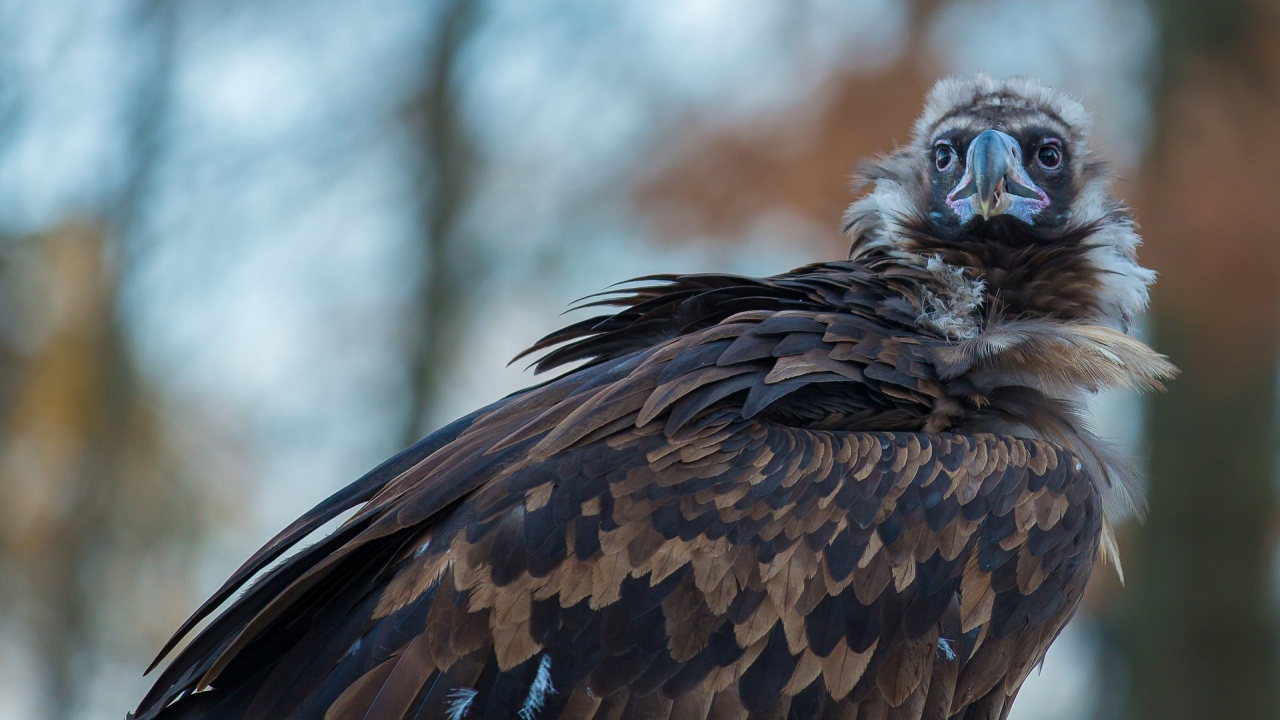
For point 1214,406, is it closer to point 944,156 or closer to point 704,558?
point 944,156

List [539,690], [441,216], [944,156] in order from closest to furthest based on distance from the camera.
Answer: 1. [539,690]
2. [944,156]
3. [441,216]

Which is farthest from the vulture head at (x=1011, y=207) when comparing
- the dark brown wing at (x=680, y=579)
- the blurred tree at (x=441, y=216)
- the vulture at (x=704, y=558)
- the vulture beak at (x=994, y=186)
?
the blurred tree at (x=441, y=216)

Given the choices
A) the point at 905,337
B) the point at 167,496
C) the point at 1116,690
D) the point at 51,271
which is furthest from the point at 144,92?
the point at 905,337

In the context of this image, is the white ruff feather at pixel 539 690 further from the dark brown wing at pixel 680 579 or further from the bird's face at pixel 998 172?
the bird's face at pixel 998 172

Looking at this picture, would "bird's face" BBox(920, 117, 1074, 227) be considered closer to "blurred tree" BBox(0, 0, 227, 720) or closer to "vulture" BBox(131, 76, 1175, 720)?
"vulture" BBox(131, 76, 1175, 720)

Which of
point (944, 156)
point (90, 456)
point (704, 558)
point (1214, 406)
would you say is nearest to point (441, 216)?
point (90, 456)

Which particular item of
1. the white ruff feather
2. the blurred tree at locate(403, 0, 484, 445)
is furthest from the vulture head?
the blurred tree at locate(403, 0, 484, 445)
